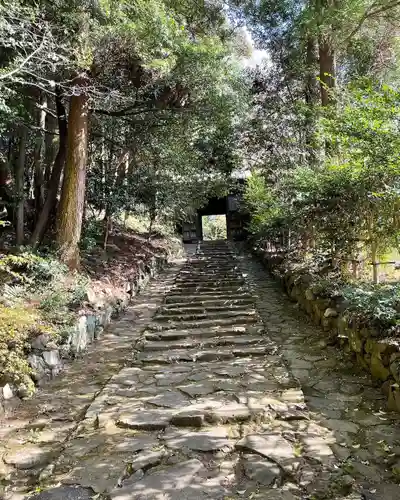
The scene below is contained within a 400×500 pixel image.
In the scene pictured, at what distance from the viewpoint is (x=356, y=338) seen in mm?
4262

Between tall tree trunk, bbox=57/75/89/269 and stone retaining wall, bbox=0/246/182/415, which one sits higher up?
tall tree trunk, bbox=57/75/89/269

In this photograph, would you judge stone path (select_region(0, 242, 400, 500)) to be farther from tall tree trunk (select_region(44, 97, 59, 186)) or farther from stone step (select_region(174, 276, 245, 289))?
tall tree trunk (select_region(44, 97, 59, 186))

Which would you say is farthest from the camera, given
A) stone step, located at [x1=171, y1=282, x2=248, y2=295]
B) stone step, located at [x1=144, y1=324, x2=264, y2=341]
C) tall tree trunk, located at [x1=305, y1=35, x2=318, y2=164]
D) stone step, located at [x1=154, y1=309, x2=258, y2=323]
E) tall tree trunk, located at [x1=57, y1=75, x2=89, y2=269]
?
→ tall tree trunk, located at [x1=305, y1=35, x2=318, y2=164]

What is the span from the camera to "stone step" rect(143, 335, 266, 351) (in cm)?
513

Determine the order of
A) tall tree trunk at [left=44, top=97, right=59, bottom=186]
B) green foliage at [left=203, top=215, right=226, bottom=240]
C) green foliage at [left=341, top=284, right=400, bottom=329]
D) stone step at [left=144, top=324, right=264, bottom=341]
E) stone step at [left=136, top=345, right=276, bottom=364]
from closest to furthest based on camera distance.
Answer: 1. green foliage at [left=341, top=284, right=400, bottom=329]
2. stone step at [left=136, top=345, right=276, bottom=364]
3. stone step at [left=144, top=324, right=264, bottom=341]
4. tall tree trunk at [left=44, top=97, right=59, bottom=186]
5. green foliage at [left=203, top=215, right=226, bottom=240]

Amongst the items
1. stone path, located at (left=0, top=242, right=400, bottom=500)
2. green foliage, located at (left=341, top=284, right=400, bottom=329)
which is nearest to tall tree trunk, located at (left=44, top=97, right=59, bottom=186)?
stone path, located at (left=0, top=242, right=400, bottom=500)

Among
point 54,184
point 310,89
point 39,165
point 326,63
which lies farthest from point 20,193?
point 310,89

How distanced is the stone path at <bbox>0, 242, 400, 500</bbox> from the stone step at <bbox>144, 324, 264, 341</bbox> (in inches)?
0.7

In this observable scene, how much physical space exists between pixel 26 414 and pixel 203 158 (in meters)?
11.4

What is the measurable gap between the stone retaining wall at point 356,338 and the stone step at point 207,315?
3.07 ft

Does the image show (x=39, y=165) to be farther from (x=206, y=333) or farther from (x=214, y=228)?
(x=214, y=228)

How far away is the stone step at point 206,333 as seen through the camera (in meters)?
5.51

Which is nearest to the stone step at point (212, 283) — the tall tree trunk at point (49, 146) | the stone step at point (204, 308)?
the stone step at point (204, 308)

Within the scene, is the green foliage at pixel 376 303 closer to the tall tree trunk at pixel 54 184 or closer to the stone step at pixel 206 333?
the stone step at pixel 206 333
